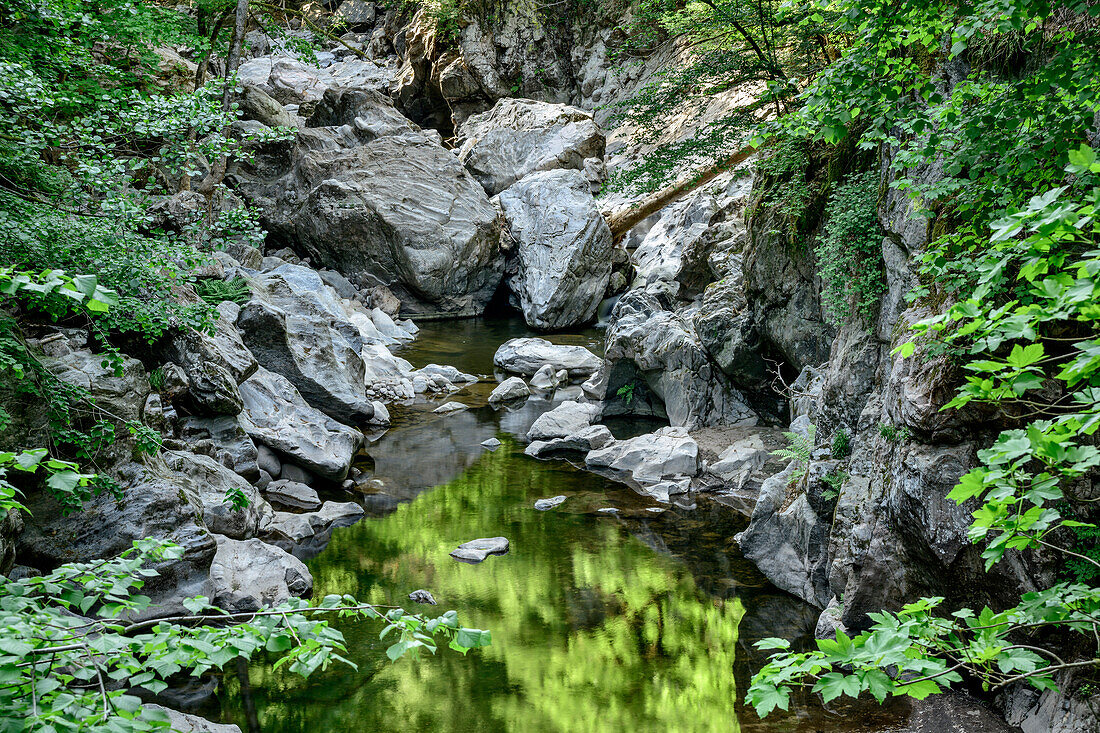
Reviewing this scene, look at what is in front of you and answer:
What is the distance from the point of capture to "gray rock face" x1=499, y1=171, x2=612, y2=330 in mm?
23641

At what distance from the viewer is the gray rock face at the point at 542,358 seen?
758 inches

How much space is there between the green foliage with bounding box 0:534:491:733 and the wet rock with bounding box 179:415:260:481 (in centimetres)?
817

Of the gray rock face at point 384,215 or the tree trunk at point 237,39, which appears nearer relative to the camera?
the tree trunk at point 237,39

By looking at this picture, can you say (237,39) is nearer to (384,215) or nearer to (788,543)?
(384,215)

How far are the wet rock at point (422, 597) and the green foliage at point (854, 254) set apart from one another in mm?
5941

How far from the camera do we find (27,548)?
257 inches

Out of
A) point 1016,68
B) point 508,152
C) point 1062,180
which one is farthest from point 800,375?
point 508,152

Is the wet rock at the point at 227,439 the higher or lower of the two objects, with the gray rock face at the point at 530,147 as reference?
lower

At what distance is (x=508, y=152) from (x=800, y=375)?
20848 millimetres

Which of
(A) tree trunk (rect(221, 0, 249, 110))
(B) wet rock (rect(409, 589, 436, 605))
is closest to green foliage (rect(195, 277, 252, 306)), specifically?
(A) tree trunk (rect(221, 0, 249, 110))

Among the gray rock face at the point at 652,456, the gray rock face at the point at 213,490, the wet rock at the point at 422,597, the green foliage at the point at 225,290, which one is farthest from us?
the green foliage at the point at 225,290

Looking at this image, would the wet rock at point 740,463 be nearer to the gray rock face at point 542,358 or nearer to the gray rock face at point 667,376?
the gray rock face at point 667,376

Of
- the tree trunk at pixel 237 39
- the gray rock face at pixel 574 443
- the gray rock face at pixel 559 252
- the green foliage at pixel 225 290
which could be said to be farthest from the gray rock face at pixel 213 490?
the gray rock face at pixel 559 252

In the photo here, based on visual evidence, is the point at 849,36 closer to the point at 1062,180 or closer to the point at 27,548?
the point at 1062,180
